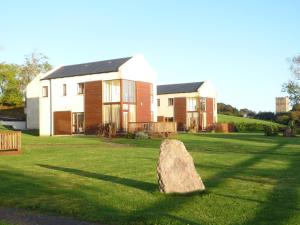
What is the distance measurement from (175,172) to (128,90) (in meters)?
36.2

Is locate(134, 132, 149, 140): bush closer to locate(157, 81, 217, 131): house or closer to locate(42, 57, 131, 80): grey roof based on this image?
locate(42, 57, 131, 80): grey roof

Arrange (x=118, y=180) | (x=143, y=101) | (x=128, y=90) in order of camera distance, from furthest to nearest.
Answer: (x=143, y=101)
(x=128, y=90)
(x=118, y=180)

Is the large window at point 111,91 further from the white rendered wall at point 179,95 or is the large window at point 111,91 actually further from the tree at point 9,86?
the tree at point 9,86

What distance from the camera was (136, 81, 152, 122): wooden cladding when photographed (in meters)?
48.7

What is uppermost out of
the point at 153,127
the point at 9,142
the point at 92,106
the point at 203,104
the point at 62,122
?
the point at 203,104

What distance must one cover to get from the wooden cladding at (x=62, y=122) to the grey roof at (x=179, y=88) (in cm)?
2322

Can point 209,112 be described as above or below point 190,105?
below

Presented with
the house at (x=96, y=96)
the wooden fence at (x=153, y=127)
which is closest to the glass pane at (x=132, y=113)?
the house at (x=96, y=96)

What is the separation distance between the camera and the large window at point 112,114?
4638 cm

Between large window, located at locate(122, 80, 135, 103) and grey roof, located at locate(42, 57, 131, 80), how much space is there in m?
1.87

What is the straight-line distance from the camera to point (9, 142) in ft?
81.0

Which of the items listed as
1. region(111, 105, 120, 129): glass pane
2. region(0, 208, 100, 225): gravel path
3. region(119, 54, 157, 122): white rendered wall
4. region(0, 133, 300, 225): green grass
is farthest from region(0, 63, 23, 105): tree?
region(0, 208, 100, 225): gravel path

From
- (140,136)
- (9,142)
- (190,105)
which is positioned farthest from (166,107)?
(9,142)

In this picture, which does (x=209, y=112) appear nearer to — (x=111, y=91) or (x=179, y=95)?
(x=179, y=95)
